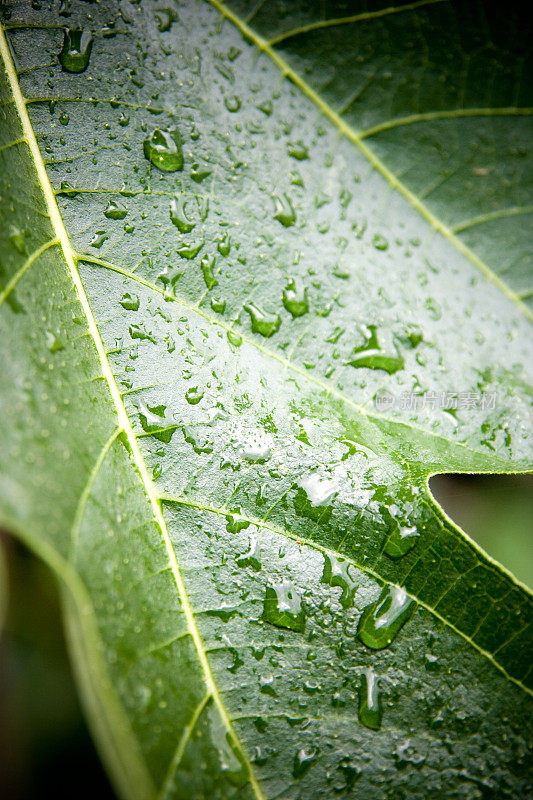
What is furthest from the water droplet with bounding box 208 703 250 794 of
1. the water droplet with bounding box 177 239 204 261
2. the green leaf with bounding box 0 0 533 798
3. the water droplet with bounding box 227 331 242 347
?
the water droplet with bounding box 177 239 204 261

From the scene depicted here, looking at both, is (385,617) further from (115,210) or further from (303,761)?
(115,210)

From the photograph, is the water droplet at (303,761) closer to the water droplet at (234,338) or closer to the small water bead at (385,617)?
the small water bead at (385,617)

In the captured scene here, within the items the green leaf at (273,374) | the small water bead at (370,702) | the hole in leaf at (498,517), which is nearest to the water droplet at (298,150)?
the green leaf at (273,374)

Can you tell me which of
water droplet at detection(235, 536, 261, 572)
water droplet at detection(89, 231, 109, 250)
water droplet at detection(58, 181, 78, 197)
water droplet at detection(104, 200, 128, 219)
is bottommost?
water droplet at detection(235, 536, 261, 572)

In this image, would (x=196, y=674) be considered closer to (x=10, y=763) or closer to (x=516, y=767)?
(x=516, y=767)

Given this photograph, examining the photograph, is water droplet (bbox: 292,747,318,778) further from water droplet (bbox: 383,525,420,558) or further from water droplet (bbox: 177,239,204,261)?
water droplet (bbox: 177,239,204,261)

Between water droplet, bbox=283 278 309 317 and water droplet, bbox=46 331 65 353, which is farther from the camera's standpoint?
water droplet, bbox=283 278 309 317
